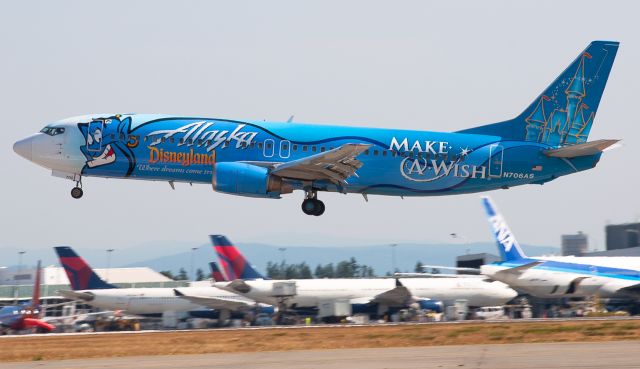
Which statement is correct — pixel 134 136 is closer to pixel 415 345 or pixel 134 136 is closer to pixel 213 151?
pixel 213 151

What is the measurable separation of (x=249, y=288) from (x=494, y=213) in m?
21.9

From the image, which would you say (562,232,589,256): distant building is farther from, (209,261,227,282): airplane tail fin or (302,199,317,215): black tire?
(302,199,317,215): black tire

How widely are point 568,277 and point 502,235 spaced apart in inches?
348

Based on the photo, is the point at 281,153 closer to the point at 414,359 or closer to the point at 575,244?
the point at 414,359

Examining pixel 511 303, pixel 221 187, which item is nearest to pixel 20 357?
pixel 221 187

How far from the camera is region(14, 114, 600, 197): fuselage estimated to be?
4531 cm

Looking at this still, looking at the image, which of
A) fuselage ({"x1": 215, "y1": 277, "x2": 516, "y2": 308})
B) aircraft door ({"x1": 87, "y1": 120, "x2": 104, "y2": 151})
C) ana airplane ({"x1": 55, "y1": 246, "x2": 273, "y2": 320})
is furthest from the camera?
fuselage ({"x1": 215, "y1": 277, "x2": 516, "y2": 308})

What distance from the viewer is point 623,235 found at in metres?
122

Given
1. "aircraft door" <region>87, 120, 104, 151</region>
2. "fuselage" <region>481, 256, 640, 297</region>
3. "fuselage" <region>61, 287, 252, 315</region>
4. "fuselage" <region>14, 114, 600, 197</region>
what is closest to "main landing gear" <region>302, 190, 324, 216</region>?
"fuselage" <region>14, 114, 600, 197</region>

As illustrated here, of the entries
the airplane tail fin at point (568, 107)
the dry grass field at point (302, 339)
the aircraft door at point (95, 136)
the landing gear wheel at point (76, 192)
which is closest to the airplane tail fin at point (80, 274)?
the dry grass field at point (302, 339)

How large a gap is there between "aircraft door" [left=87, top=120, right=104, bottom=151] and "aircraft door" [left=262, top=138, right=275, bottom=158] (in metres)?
7.76

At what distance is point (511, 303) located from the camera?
2817 inches

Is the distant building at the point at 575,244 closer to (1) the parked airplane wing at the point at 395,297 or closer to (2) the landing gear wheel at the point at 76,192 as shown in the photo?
(1) the parked airplane wing at the point at 395,297

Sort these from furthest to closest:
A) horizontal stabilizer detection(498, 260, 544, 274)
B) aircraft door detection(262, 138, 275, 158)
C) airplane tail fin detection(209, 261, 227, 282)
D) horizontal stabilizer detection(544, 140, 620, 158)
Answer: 1. airplane tail fin detection(209, 261, 227, 282)
2. horizontal stabilizer detection(498, 260, 544, 274)
3. aircraft door detection(262, 138, 275, 158)
4. horizontal stabilizer detection(544, 140, 620, 158)
